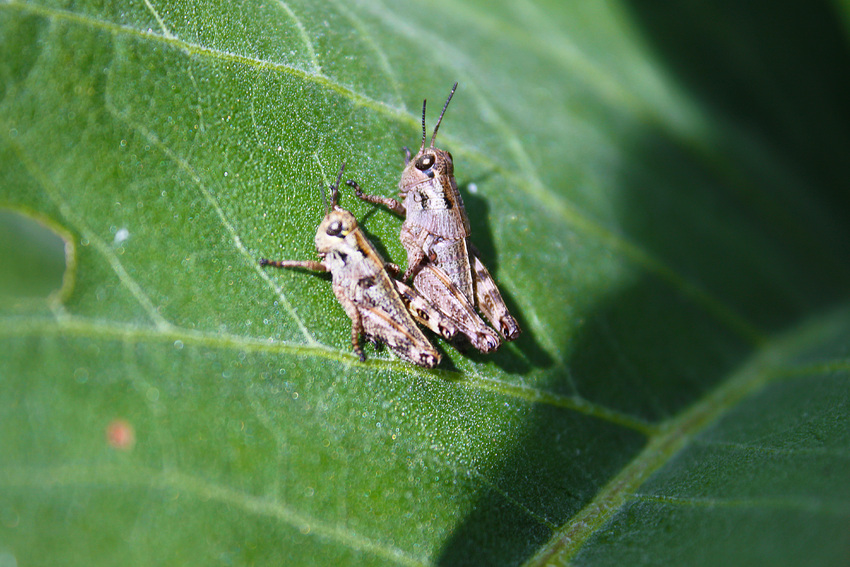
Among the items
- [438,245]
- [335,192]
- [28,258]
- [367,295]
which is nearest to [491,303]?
[438,245]

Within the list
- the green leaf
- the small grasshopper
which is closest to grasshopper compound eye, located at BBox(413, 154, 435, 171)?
the green leaf

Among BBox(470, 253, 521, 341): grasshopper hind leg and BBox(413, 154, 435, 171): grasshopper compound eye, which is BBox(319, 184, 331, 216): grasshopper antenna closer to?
BBox(413, 154, 435, 171): grasshopper compound eye

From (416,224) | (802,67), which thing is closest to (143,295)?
(416,224)

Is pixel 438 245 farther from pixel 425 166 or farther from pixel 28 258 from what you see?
pixel 28 258

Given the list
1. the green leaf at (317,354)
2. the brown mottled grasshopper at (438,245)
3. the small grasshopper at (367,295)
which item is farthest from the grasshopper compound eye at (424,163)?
the small grasshopper at (367,295)

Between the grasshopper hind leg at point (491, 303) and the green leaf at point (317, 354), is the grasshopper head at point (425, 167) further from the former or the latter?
the grasshopper hind leg at point (491, 303)
